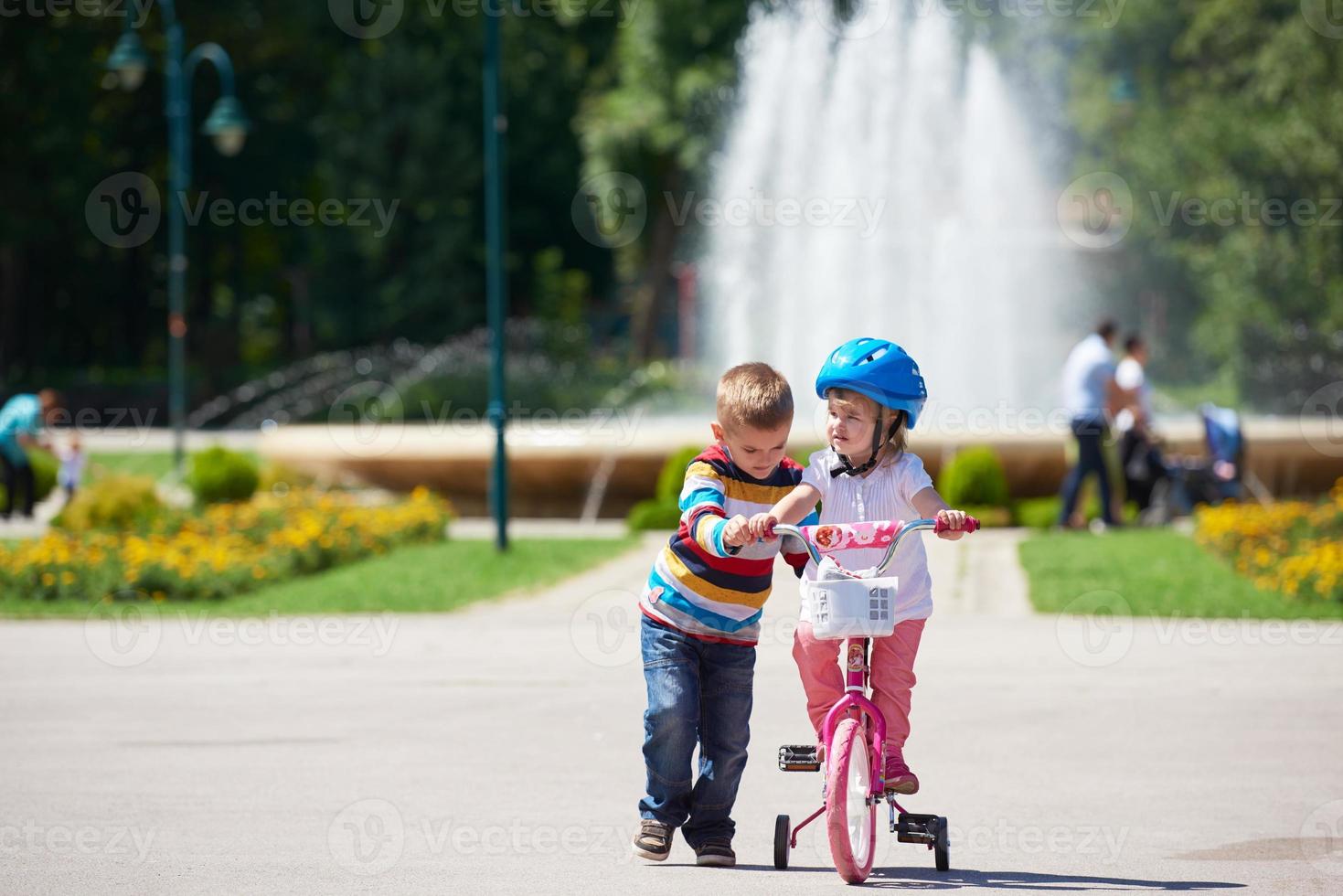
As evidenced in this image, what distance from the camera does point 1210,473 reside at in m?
18.7

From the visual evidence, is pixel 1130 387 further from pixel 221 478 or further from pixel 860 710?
pixel 860 710

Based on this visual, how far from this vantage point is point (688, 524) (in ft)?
19.4

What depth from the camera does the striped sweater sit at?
19.4 feet

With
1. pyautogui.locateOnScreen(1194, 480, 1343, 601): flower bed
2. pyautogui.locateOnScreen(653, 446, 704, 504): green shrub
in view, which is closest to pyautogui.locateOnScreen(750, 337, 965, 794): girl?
pyautogui.locateOnScreen(1194, 480, 1343, 601): flower bed

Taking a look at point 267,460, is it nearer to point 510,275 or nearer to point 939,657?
point 939,657

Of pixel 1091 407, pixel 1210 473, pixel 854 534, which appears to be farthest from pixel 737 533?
pixel 1210 473

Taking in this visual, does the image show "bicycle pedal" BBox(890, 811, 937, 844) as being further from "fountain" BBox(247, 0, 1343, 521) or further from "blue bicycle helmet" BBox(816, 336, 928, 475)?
"fountain" BBox(247, 0, 1343, 521)

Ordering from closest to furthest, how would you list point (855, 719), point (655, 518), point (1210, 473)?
point (855, 719) < point (1210, 473) < point (655, 518)

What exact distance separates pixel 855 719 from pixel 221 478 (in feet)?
54.6

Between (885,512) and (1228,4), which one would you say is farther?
(1228,4)

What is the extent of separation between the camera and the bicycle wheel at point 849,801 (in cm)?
Answer: 561

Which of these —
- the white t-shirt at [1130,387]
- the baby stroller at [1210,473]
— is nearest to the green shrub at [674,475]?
the white t-shirt at [1130,387]

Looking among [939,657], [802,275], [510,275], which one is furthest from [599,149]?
[939,657]

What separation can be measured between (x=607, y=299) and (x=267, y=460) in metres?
39.3
